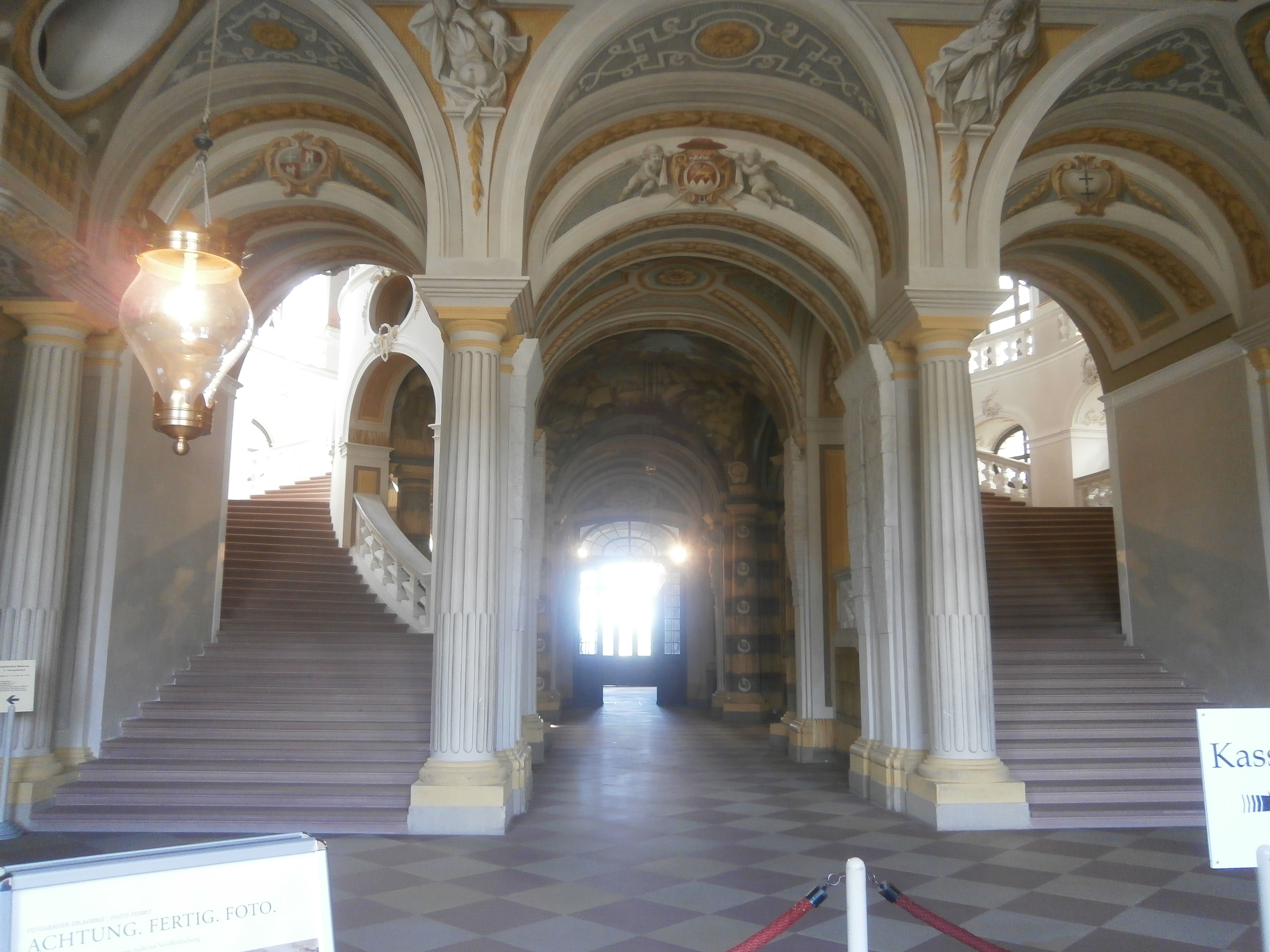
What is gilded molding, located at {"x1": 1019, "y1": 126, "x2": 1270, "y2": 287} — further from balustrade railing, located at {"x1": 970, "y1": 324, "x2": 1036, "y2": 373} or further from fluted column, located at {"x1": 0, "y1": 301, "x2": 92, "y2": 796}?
balustrade railing, located at {"x1": 970, "y1": 324, "x2": 1036, "y2": 373}

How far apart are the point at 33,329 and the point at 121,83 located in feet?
6.89

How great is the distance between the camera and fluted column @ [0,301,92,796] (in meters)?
7.49

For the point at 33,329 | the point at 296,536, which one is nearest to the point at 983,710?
the point at 33,329

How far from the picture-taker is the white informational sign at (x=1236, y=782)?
3348 mm

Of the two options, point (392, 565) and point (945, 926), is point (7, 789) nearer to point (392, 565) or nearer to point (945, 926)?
point (392, 565)

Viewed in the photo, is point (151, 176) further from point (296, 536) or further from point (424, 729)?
point (296, 536)

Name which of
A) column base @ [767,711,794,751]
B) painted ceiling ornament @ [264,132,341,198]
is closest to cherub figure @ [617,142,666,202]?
painted ceiling ornament @ [264,132,341,198]

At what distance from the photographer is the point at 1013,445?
2130 centimetres

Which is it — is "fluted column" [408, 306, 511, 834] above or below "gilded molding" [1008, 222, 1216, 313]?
below

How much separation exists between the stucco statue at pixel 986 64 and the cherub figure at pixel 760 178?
6.67 feet

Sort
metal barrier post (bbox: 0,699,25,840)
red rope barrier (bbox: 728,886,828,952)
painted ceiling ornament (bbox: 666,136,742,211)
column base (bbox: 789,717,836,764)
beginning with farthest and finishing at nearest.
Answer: column base (bbox: 789,717,836,764)
painted ceiling ornament (bbox: 666,136,742,211)
metal barrier post (bbox: 0,699,25,840)
red rope barrier (bbox: 728,886,828,952)

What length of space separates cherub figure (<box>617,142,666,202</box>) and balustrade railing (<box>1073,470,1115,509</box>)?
32.9ft

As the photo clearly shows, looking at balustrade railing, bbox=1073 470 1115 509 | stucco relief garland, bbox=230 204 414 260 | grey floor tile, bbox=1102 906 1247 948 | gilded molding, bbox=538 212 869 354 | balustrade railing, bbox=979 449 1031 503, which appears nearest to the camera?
grey floor tile, bbox=1102 906 1247 948

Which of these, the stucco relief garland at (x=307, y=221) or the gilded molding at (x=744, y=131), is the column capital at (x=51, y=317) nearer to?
the stucco relief garland at (x=307, y=221)
